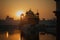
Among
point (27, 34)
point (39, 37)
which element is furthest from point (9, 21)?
point (39, 37)

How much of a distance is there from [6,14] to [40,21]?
52cm

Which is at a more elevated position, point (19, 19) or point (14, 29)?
point (19, 19)

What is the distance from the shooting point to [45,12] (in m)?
2.24

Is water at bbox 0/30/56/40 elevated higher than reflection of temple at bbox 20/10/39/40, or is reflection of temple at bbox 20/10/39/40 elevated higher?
reflection of temple at bbox 20/10/39/40

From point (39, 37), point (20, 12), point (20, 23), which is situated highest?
point (20, 12)

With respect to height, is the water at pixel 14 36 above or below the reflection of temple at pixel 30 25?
below

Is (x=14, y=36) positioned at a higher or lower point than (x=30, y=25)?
lower

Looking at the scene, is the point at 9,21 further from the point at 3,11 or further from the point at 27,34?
the point at 27,34

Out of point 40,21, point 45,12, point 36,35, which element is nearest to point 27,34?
point 36,35

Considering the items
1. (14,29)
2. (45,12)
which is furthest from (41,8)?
(14,29)

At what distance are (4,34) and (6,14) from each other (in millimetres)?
299

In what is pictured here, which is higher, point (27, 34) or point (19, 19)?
point (19, 19)

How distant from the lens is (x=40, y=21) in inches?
87.8

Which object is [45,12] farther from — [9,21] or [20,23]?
[9,21]
